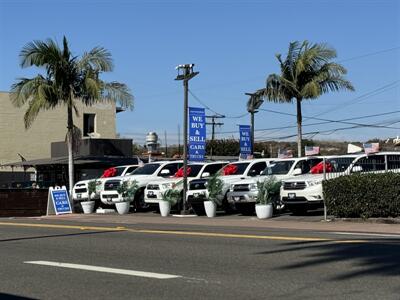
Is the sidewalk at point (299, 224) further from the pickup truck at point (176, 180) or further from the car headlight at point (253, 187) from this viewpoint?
the pickup truck at point (176, 180)

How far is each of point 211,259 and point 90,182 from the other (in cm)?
1753

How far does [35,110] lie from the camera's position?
90.0 ft

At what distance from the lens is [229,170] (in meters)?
24.1

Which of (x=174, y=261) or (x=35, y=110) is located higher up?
(x=35, y=110)

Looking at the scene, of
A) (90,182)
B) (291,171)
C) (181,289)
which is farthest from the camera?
(90,182)

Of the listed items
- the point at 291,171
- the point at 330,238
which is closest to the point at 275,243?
the point at 330,238

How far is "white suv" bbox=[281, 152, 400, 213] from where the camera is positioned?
66.0ft

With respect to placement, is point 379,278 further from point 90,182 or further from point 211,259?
point 90,182

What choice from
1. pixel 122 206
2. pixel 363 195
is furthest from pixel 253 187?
pixel 122 206

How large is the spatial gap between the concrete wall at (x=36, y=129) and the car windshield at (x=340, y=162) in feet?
106

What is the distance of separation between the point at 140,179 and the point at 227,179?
14.1 feet

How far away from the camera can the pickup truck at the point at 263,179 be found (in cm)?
2172

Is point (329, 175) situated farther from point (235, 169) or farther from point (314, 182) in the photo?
point (235, 169)

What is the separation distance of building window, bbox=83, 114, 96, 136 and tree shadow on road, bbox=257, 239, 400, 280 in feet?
135
